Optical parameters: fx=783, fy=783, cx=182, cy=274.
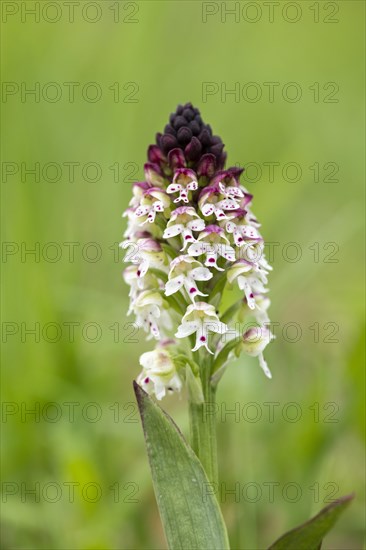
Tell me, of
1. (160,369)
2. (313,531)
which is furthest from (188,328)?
(313,531)

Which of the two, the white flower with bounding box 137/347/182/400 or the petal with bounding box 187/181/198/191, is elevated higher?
the petal with bounding box 187/181/198/191

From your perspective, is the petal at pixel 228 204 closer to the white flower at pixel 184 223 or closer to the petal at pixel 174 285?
the white flower at pixel 184 223

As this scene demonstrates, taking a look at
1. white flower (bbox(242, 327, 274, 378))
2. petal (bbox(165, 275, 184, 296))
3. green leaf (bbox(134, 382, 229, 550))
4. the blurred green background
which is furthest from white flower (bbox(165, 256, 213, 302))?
the blurred green background

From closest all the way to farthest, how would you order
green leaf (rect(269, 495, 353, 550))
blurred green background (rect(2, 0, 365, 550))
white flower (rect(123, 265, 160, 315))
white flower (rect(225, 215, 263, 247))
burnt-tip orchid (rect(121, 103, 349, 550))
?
green leaf (rect(269, 495, 353, 550))
burnt-tip orchid (rect(121, 103, 349, 550))
white flower (rect(225, 215, 263, 247))
white flower (rect(123, 265, 160, 315))
blurred green background (rect(2, 0, 365, 550))

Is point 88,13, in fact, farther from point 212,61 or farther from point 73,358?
point 73,358

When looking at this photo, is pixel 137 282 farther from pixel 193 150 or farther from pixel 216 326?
pixel 193 150

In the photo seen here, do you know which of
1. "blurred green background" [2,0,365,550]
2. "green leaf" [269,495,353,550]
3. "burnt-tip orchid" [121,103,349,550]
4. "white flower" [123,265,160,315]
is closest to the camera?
"green leaf" [269,495,353,550]

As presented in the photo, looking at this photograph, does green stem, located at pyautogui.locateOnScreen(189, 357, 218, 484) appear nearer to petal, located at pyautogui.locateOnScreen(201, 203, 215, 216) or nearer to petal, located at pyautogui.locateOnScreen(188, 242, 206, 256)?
petal, located at pyautogui.locateOnScreen(188, 242, 206, 256)
